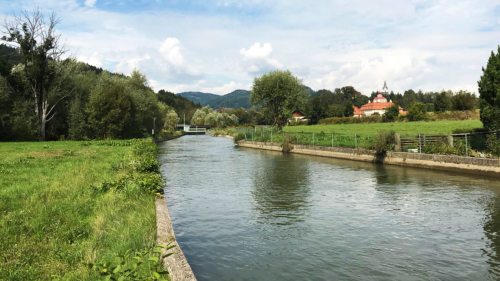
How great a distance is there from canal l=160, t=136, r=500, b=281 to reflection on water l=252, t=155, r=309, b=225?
1.8 inches

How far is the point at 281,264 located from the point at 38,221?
6.06 metres

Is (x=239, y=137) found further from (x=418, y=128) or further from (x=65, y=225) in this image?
(x=65, y=225)

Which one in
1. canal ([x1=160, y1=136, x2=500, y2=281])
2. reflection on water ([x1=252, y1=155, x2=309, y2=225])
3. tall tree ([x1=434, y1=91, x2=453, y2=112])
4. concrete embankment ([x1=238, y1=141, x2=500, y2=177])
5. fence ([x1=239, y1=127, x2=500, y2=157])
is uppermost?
tall tree ([x1=434, y1=91, x2=453, y2=112])

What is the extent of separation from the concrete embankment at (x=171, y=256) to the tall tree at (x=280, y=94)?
58.3m

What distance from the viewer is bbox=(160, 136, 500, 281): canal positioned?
388 inches

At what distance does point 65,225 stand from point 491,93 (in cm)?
2673

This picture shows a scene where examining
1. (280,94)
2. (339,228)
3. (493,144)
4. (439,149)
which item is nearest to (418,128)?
(280,94)

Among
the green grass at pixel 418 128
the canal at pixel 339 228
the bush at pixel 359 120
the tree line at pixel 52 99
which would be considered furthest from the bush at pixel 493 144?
the bush at pixel 359 120

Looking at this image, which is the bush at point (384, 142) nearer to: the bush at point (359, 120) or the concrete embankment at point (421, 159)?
the concrete embankment at point (421, 159)

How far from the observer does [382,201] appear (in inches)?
729

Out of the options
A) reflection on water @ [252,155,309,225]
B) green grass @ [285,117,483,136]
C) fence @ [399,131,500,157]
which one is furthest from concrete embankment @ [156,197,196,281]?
green grass @ [285,117,483,136]

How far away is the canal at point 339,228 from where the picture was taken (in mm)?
9867

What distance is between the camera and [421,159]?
30.8m

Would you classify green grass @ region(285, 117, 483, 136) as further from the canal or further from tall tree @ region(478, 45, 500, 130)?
the canal
